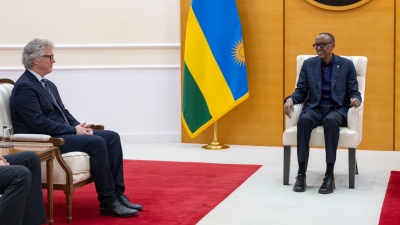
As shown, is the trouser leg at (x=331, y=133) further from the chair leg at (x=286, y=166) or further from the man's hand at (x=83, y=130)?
the man's hand at (x=83, y=130)

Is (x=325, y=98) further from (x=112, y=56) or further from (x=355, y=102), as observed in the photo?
(x=112, y=56)

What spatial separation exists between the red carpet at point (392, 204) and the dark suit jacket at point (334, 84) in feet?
2.26

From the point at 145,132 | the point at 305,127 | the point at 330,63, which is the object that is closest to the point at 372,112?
the point at 330,63

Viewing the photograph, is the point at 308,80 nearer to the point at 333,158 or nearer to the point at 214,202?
the point at 333,158

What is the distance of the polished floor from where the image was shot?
165 inches

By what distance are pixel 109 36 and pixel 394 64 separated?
3.17m

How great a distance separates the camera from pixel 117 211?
13.8 ft

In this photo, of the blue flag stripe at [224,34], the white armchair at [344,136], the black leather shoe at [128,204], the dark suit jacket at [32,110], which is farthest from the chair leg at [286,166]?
the blue flag stripe at [224,34]

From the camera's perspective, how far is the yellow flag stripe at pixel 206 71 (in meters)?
7.05

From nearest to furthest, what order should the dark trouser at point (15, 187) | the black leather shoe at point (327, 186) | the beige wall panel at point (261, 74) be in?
the dark trouser at point (15, 187) → the black leather shoe at point (327, 186) → the beige wall panel at point (261, 74)

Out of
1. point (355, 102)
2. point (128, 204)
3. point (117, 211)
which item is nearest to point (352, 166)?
point (355, 102)

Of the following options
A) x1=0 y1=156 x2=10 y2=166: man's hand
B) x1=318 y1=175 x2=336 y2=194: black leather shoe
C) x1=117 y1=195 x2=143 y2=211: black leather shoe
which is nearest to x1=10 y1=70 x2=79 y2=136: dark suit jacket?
x1=117 y1=195 x2=143 y2=211: black leather shoe

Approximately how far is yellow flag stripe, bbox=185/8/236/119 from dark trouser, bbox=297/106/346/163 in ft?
6.50

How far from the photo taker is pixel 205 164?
20.2 feet
